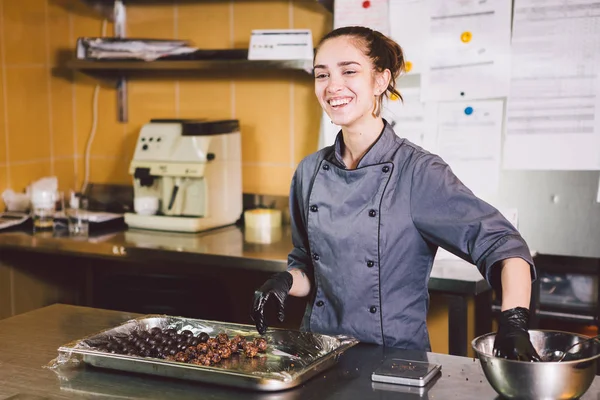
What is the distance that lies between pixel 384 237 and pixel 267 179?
5.91ft

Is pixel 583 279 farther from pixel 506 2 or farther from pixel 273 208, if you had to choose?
pixel 273 208

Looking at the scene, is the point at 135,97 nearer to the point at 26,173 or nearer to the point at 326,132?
the point at 26,173

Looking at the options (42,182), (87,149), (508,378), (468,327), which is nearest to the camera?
(508,378)

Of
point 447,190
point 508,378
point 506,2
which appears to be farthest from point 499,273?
point 506,2

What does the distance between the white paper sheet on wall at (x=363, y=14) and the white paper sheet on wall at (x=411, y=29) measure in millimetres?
31

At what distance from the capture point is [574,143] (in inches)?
121

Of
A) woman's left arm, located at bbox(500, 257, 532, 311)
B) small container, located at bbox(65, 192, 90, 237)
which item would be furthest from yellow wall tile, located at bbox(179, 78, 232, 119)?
woman's left arm, located at bbox(500, 257, 532, 311)

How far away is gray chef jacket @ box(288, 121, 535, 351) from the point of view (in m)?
2.00

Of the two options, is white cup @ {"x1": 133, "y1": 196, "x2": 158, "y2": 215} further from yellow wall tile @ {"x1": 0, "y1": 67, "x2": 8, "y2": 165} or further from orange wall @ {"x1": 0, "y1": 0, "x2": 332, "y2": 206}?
yellow wall tile @ {"x1": 0, "y1": 67, "x2": 8, "y2": 165}

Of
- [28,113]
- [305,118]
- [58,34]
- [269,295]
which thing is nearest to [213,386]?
[269,295]

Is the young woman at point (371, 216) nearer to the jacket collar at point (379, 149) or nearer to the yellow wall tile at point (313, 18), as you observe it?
the jacket collar at point (379, 149)

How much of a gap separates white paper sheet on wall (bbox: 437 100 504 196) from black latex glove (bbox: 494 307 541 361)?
1.63 meters

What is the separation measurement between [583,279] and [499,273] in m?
1.43

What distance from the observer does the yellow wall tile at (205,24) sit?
3.81 meters
